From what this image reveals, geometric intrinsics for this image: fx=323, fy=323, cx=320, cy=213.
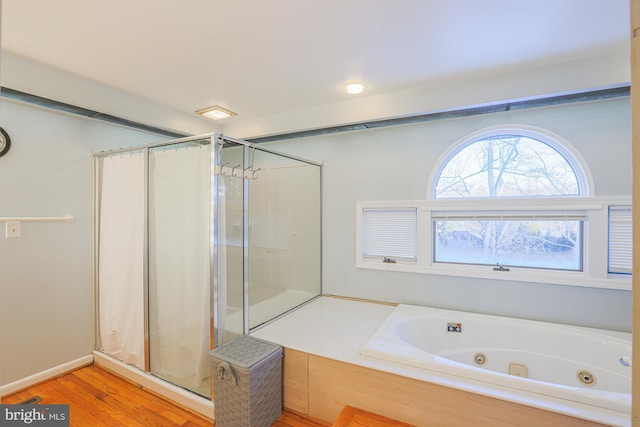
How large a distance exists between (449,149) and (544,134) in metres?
0.68

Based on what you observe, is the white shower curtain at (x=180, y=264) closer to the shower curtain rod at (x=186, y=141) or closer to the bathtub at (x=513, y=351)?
the shower curtain rod at (x=186, y=141)

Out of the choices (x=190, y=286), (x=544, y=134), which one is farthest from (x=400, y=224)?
(x=190, y=286)

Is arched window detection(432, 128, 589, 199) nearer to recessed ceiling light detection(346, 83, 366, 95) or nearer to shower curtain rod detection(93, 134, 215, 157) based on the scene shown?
recessed ceiling light detection(346, 83, 366, 95)

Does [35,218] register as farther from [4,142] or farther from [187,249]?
[187,249]

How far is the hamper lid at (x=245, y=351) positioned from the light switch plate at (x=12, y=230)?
5.48ft

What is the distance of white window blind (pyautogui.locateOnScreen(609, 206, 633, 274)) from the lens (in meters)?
2.29

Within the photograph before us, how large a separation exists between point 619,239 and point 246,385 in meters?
2.73

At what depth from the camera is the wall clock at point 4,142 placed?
2221 mm

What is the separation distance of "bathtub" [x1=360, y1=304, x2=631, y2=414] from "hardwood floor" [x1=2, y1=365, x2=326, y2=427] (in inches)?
32.6

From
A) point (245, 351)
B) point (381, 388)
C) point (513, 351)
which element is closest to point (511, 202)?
point (513, 351)

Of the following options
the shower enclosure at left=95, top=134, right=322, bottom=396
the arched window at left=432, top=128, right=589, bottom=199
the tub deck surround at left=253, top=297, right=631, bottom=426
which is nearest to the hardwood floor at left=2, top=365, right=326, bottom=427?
the shower enclosure at left=95, top=134, right=322, bottom=396

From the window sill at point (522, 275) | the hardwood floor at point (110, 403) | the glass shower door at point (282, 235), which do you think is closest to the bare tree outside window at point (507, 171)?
the window sill at point (522, 275)

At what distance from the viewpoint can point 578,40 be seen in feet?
6.17

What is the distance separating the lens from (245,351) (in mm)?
2090
